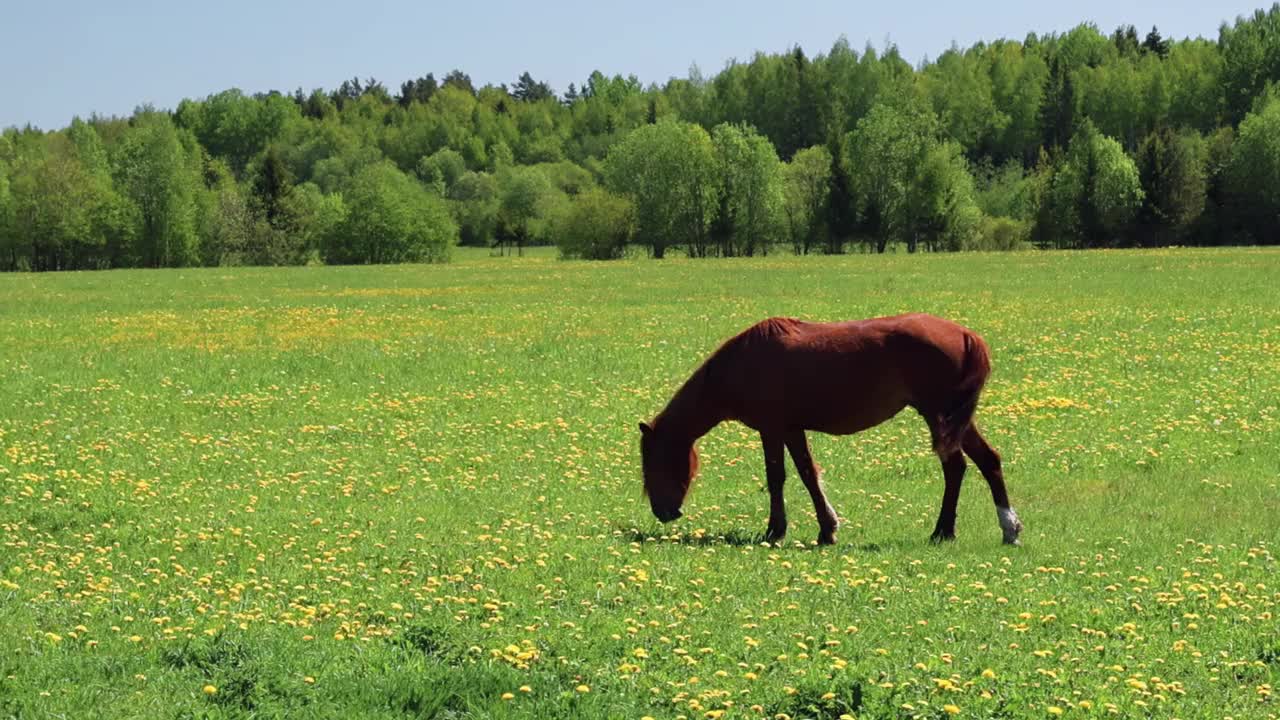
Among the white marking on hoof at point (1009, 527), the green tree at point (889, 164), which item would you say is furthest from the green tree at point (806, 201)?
the white marking on hoof at point (1009, 527)

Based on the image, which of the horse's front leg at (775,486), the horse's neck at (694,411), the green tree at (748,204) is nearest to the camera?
the horse's front leg at (775,486)

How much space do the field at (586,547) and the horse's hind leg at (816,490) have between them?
0.26 m

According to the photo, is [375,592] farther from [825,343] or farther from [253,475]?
[253,475]

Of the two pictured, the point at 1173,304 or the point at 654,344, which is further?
the point at 1173,304

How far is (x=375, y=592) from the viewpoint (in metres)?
9.92

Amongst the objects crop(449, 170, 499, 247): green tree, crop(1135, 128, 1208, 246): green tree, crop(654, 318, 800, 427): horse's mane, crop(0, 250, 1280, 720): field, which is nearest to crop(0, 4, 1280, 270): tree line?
crop(1135, 128, 1208, 246): green tree

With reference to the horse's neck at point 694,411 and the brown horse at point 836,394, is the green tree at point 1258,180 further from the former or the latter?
the horse's neck at point 694,411

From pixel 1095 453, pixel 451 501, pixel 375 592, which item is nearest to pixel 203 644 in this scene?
pixel 375 592

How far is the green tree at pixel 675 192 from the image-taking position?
4663 inches

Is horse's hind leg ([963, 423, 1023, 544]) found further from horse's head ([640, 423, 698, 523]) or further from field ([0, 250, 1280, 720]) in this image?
horse's head ([640, 423, 698, 523])

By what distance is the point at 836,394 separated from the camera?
40.6ft

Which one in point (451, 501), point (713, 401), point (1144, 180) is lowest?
point (451, 501)

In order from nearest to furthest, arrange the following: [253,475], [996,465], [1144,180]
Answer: [996,465]
[253,475]
[1144,180]

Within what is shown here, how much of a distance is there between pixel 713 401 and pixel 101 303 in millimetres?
43633
